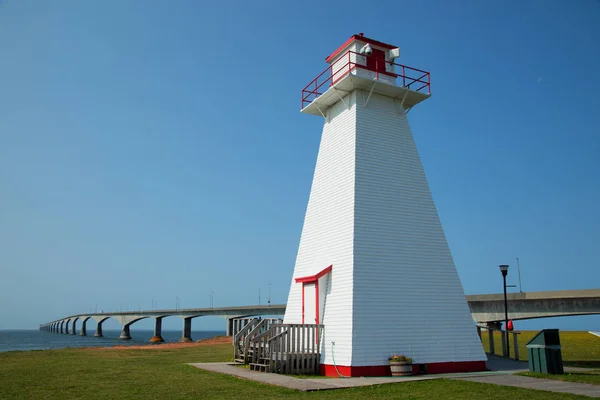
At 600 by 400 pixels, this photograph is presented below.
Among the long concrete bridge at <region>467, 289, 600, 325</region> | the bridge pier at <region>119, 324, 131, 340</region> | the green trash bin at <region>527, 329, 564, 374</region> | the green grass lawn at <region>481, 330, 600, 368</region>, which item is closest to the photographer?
the green trash bin at <region>527, 329, 564, 374</region>

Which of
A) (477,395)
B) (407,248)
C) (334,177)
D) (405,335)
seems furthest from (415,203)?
(477,395)

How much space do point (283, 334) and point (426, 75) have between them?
39.1ft

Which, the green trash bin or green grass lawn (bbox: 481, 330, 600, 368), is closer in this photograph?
the green trash bin

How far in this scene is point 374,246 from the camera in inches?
643

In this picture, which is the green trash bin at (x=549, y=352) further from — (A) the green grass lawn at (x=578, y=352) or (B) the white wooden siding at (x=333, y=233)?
(B) the white wooden siding at (x=333, y=233)

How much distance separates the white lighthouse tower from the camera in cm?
1559

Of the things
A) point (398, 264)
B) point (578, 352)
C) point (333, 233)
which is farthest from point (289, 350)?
point (578, 352)

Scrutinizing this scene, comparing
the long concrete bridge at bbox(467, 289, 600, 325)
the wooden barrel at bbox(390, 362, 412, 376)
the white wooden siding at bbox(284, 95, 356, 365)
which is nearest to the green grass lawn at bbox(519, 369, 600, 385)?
the wooden barrel at bbox(390, 362, 412, 376)

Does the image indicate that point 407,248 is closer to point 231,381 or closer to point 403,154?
point 403,154

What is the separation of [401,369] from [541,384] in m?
3.98

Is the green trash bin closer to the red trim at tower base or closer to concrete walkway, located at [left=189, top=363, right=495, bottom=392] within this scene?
concrete walkway, located at [left=189, top=363, right=495, bottom=392]

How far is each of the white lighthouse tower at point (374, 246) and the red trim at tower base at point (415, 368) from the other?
0.03 meters

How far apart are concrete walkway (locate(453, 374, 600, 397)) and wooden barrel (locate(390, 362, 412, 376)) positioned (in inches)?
64.1

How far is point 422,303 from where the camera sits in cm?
1645
